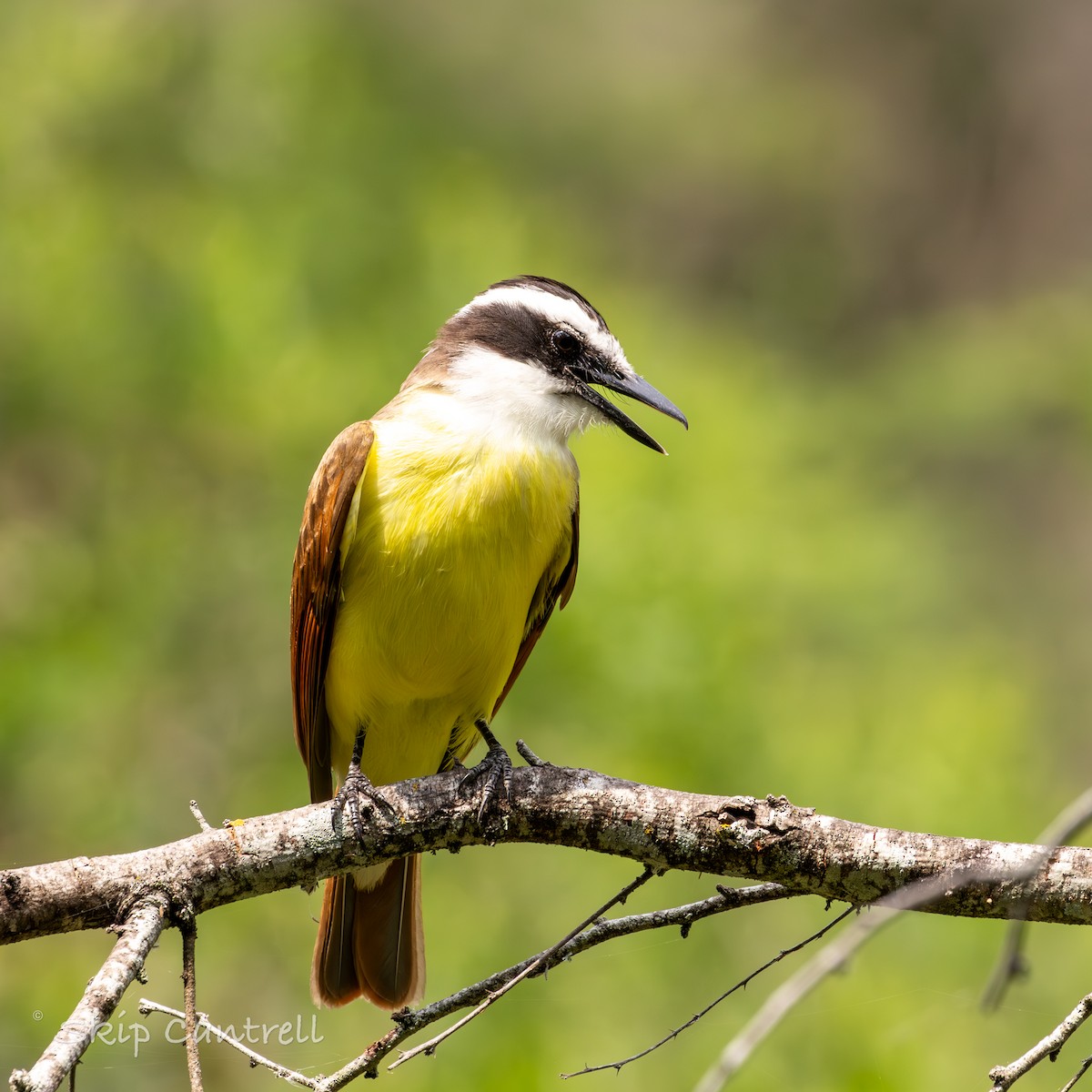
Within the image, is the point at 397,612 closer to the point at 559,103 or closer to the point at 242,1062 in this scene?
the point at 242,1062

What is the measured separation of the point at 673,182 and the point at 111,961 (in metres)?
10.8

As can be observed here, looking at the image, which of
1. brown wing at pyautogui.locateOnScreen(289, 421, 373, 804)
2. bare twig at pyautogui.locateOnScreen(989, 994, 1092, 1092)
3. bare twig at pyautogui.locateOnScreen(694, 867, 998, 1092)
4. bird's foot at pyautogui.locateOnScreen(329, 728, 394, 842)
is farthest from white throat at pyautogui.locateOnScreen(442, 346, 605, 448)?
bare twig at pyautogui.locateOnScreen(989, 994, 1092, 1092)

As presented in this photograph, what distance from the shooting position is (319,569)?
12.8ft

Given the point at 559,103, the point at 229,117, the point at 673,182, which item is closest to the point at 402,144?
the point at 229,117

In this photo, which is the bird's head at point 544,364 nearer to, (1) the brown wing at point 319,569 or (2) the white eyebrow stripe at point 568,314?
(2) the white eyebrow stripe at point 568,314

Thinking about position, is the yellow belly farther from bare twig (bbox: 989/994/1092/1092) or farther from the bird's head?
bare twig (bbox: 989/994/1092/1092)

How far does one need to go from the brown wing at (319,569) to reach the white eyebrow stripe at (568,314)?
0.66 metres

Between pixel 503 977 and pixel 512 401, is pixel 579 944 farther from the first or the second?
pixel 512 401

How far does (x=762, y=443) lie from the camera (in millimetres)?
7129

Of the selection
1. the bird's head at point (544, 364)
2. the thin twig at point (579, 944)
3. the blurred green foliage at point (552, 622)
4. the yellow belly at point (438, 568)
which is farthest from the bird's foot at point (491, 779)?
the blurred green foliage at point (552, 622)

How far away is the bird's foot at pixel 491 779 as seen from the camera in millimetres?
3305

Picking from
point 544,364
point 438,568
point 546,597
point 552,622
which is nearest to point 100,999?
point 438,568

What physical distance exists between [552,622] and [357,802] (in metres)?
2.47

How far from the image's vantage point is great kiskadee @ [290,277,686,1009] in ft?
12.5
